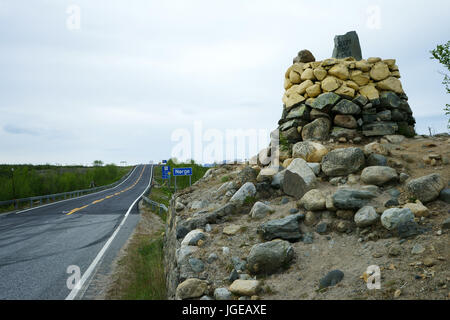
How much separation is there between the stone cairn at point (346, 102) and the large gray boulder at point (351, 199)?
2800mm

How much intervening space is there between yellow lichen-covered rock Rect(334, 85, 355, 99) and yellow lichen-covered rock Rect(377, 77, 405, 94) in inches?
41.8

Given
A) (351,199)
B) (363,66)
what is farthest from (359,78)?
(351,199)

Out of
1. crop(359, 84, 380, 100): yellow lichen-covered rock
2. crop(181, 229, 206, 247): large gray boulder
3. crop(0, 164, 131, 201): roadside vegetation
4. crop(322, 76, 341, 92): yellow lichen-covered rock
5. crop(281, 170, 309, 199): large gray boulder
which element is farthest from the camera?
crop(0, 164, 131, 201): roadside vegetation

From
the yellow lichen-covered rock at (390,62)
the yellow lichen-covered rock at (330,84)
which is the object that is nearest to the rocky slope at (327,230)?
the yellow lichen-covered rock at (330,84)

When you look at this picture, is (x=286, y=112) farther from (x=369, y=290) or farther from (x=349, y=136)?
(x=369, y=290)

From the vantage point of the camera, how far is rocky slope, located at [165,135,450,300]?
3658 millimetres

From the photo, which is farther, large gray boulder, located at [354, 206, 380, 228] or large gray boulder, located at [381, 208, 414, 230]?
large gray boulder, located at [354, 206, 380, 228]

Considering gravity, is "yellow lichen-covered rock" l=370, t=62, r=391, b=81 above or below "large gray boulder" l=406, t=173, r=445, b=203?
above

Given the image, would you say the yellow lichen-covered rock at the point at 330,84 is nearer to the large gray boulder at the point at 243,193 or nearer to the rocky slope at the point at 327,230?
the rocky slope at the point at 327,230

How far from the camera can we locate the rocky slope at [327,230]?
12.0 ft

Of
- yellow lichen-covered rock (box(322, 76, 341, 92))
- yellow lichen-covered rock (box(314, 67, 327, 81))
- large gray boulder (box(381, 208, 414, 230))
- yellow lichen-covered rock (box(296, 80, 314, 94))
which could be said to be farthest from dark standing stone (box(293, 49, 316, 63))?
large gray boulder (box(381, 208, 414, 230))

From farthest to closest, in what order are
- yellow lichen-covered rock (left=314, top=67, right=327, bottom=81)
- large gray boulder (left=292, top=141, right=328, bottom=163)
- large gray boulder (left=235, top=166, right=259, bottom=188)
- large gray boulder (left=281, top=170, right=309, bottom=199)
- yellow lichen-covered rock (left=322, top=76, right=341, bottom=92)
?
1. yellow lichen-covered rock (left=314, top=67, right=327, bottom=81)
2. yellow lichen-covered rock (left=322, top=76, right=341, bottom=92)
3. large gray boulder (left=235, top=166, right=259, bottom=188)
4. large gray boulder (left=292, top=141, right=328, bottom=163)
5. large gray boulder (left=281, top=170, right=309, bottom=199)

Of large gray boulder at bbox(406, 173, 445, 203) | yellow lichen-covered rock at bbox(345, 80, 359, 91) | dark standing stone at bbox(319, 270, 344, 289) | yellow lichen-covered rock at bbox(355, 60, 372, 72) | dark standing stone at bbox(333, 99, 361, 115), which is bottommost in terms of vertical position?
dark standing stone at bbox(319, 270, 344, 289)

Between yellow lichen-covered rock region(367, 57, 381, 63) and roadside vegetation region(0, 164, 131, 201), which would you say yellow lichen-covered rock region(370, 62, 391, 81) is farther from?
roadside vegetation region(0, 164, 131, 201)
